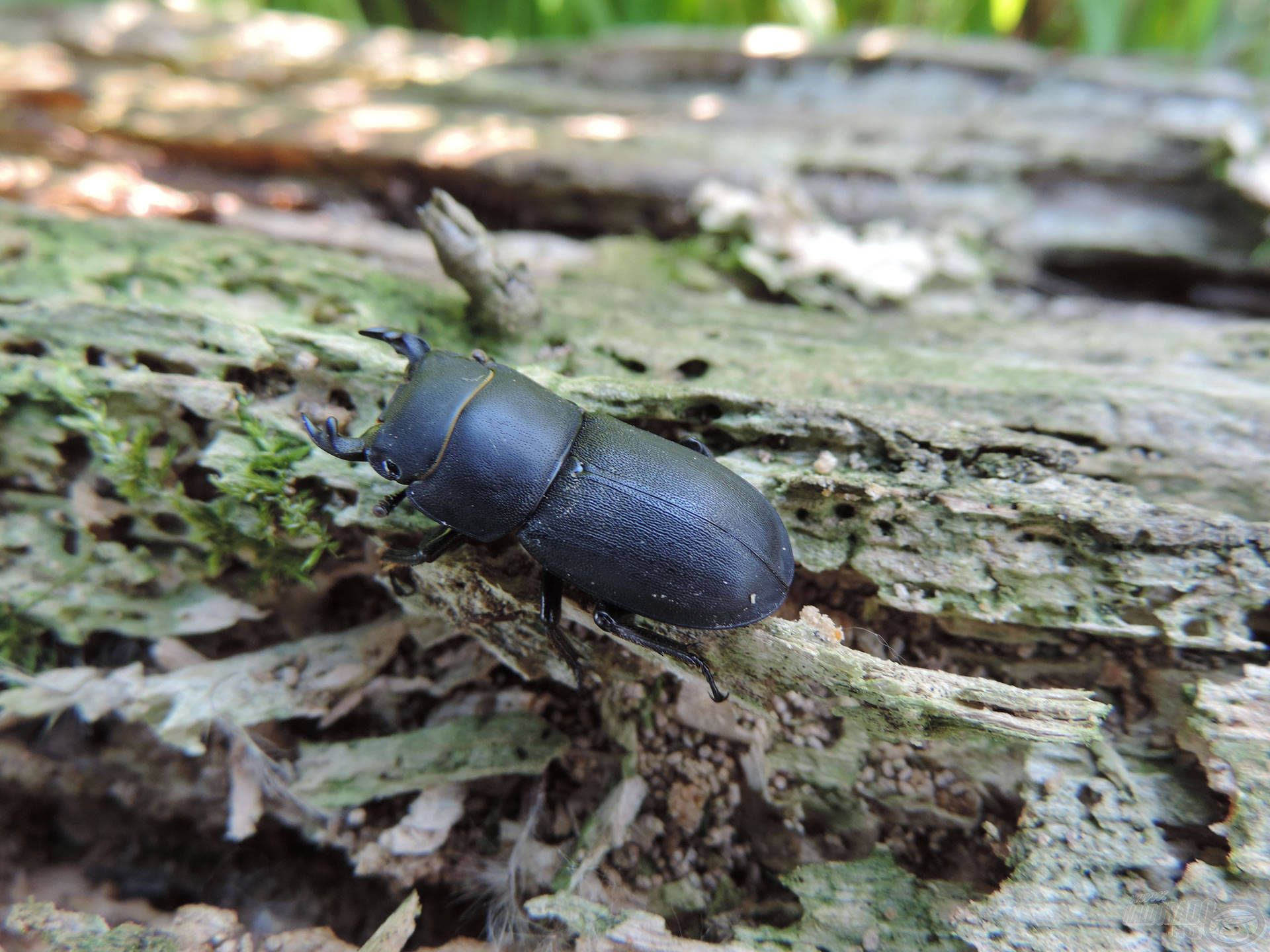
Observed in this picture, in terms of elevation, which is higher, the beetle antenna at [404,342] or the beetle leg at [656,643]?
the beetle antenna at [404,342]

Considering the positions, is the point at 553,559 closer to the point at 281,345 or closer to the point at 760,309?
the point at 281,345

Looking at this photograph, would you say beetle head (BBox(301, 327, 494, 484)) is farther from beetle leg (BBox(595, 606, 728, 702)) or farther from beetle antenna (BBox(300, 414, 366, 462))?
beetle leg (BBox(595, 606, 728, 702))

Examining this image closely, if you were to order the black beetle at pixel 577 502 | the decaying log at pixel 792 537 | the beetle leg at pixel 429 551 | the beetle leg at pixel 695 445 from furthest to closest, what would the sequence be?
→ the beetle leg at pixel 695 445
the beetle leg at pixel 429 551
the black beetle at pixel 577 502
the decaying log at pixel 792 537

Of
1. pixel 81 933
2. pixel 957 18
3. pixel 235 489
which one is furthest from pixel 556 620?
pixel 957 18

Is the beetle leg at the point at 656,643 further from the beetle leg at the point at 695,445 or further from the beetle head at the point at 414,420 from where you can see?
the beetle head at the point at 414,420

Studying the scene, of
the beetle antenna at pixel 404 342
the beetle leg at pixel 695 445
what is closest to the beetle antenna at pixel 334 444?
the beetle antenna at pixel 404 342

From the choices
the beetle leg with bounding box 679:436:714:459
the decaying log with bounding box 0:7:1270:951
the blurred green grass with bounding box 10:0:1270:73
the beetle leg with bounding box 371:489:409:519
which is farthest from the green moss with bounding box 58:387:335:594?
the blurred green grass with bounding box 10:0:1270:73
